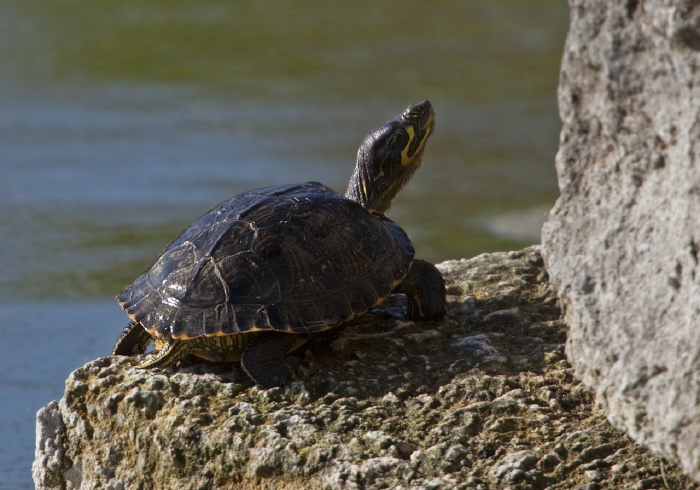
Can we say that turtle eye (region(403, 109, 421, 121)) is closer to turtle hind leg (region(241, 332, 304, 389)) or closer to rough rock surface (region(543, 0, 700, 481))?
rough rock surface (region(543, 0, 700, 481))

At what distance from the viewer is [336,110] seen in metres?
11.9

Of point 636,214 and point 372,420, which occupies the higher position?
point 636,214

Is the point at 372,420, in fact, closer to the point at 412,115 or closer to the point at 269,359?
the point at 269,359

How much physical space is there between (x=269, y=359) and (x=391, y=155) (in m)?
1.36

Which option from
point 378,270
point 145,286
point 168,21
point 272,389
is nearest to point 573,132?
point 378,270

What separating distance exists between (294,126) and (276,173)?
6.45 ft

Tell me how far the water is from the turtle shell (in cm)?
167

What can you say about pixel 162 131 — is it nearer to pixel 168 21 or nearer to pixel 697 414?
pixel 168 21

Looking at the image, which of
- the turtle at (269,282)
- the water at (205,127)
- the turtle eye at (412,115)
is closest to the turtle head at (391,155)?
the turtle eye at (412,115)

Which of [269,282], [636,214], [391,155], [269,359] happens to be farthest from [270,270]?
→ [636,214]

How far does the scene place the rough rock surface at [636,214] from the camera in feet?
8.84

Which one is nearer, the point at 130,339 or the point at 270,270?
the point at 270,270

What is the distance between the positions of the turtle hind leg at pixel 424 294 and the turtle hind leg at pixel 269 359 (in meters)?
0.58

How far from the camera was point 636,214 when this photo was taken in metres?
2.95
